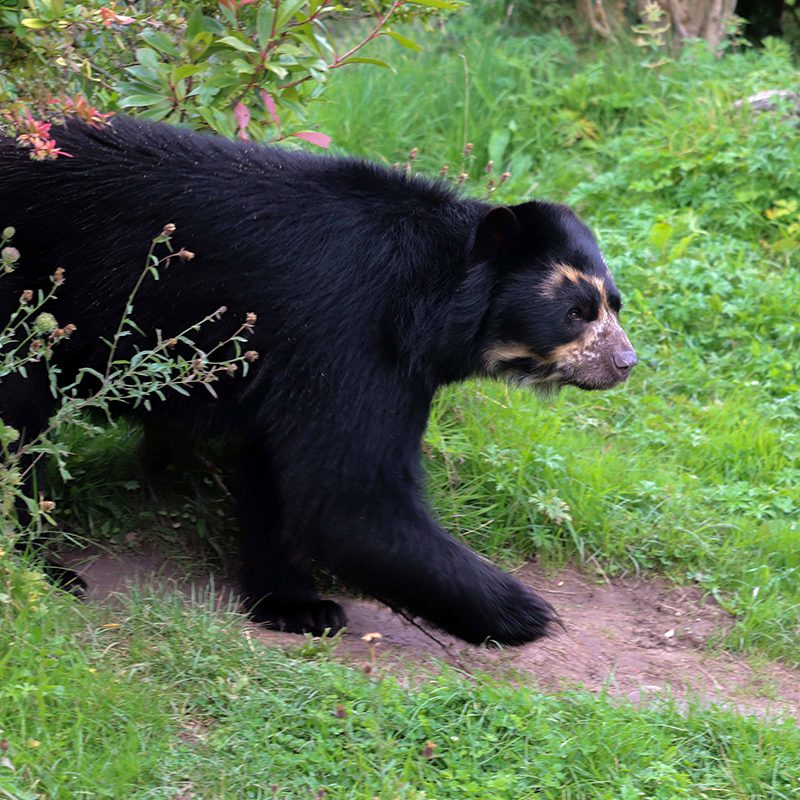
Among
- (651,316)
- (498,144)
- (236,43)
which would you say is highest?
(236,43)

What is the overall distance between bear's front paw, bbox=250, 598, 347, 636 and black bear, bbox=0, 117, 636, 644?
11.7 inches

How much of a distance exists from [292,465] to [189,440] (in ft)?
2.67

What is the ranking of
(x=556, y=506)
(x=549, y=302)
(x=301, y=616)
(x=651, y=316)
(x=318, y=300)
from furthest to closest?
(x=651, y=316)
(x=556, y=506)
(x=301, y=616)
(x=549, y=302)
(x=318, y=300)

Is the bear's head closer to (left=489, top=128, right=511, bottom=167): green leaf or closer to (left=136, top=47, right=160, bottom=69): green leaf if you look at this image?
(left=136, top=47, right=160, bottom=69): green leaf

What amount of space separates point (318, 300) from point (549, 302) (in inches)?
30.9

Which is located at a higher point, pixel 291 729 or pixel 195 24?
pixel 195 24

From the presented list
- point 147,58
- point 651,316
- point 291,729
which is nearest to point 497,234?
point 147,58

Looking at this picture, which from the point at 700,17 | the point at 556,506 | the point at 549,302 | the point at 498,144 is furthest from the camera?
the point at 700,17

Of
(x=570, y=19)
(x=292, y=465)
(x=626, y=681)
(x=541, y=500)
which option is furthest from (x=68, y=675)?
(x=570, y=19)

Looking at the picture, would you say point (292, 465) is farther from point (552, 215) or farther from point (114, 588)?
point (552, 215)

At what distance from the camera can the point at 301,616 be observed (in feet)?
14.4

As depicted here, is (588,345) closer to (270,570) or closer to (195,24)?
(270,570)

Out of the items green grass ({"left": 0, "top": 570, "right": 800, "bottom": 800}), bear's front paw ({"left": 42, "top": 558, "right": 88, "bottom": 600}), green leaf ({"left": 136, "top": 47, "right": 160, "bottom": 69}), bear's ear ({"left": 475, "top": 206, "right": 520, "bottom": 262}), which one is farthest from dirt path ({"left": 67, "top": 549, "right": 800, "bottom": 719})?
green leaf ({"left": 136, "top": 47, "right": 160, "bottom": 69})

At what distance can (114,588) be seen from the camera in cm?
434
